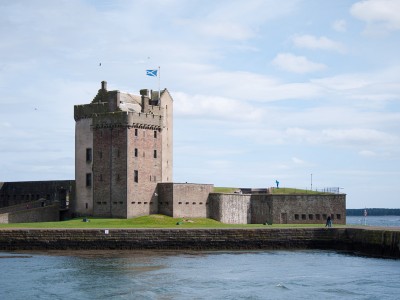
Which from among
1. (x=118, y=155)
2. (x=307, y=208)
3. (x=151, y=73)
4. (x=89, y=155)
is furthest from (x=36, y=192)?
(x=307, y=208)

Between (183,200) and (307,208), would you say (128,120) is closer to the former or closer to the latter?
(183,200)

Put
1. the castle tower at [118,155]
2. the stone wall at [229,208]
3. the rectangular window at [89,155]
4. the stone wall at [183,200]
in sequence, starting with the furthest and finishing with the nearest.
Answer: the stone wall at [229,208]
the rectangular window at [89,155]
the stone wall at [183,200]
the castle tower at [118,155]

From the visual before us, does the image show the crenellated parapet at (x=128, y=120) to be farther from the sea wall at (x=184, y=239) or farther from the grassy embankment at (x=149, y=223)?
the sea wall at (x=184, y=239)

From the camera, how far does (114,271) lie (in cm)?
3972

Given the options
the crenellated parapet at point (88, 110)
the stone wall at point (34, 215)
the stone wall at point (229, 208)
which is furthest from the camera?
the crenellated parapet at point (88, 110)

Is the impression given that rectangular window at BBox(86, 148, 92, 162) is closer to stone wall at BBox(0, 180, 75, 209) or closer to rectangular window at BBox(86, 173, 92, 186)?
rectangular window at BBox(86, 173, 92, 186)

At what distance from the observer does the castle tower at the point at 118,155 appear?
64.1 m

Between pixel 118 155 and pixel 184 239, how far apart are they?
15.4 metres

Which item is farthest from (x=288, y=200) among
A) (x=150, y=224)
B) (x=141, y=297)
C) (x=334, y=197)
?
(x=141, y=297)

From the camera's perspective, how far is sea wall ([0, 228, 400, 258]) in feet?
166

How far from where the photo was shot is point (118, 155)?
64.5 m

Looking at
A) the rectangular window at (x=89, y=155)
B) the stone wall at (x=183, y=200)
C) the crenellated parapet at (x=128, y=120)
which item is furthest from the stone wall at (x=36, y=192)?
the stone wall at (x=183, y=200)

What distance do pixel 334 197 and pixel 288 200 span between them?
4955mm

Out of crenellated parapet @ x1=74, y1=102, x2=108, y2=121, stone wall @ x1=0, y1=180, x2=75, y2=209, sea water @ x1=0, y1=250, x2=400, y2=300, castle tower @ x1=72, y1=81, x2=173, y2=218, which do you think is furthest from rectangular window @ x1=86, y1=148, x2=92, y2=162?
sea water @ x1=0, y1=250, x2=400, y2=300
